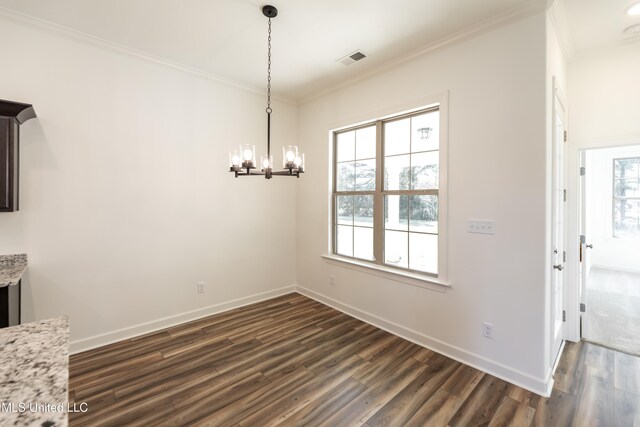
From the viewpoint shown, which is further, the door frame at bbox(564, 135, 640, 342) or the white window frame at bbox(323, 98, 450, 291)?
the door frame at bbox(564, 135, 640, 342)

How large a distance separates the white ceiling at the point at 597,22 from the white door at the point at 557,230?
0.62 metres

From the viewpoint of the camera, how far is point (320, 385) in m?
2.39

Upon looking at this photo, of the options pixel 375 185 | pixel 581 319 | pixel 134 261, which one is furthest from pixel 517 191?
pixel 134 261

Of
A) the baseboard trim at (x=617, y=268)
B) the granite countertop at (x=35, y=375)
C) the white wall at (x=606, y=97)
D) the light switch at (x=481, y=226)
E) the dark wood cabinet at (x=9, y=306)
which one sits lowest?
the baseboard trim at (x=617, y=268)

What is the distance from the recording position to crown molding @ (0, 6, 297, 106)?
2531 mm

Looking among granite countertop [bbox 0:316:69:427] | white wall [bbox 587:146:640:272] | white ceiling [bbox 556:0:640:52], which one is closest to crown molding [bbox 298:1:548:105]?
white ceiling [bbox 556:0:640:52]

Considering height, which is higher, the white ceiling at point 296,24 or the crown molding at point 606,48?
the white ceiling at point 296,24

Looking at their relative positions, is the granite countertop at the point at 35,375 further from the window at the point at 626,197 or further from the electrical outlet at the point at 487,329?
the window at the point at 626,197

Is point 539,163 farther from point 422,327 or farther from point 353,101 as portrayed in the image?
point 353,101

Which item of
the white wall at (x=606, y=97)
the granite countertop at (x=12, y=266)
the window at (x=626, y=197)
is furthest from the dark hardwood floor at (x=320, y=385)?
the window at (x=626, y=197)

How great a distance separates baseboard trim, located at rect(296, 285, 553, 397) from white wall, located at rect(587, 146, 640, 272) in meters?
5.42

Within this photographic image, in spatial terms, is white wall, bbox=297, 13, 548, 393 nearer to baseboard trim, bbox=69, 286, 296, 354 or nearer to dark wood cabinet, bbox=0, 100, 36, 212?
baseboard trim, bbox=69, 286, 296, 354

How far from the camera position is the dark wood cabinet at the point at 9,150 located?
2322 millimetres

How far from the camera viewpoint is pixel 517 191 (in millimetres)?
2400
